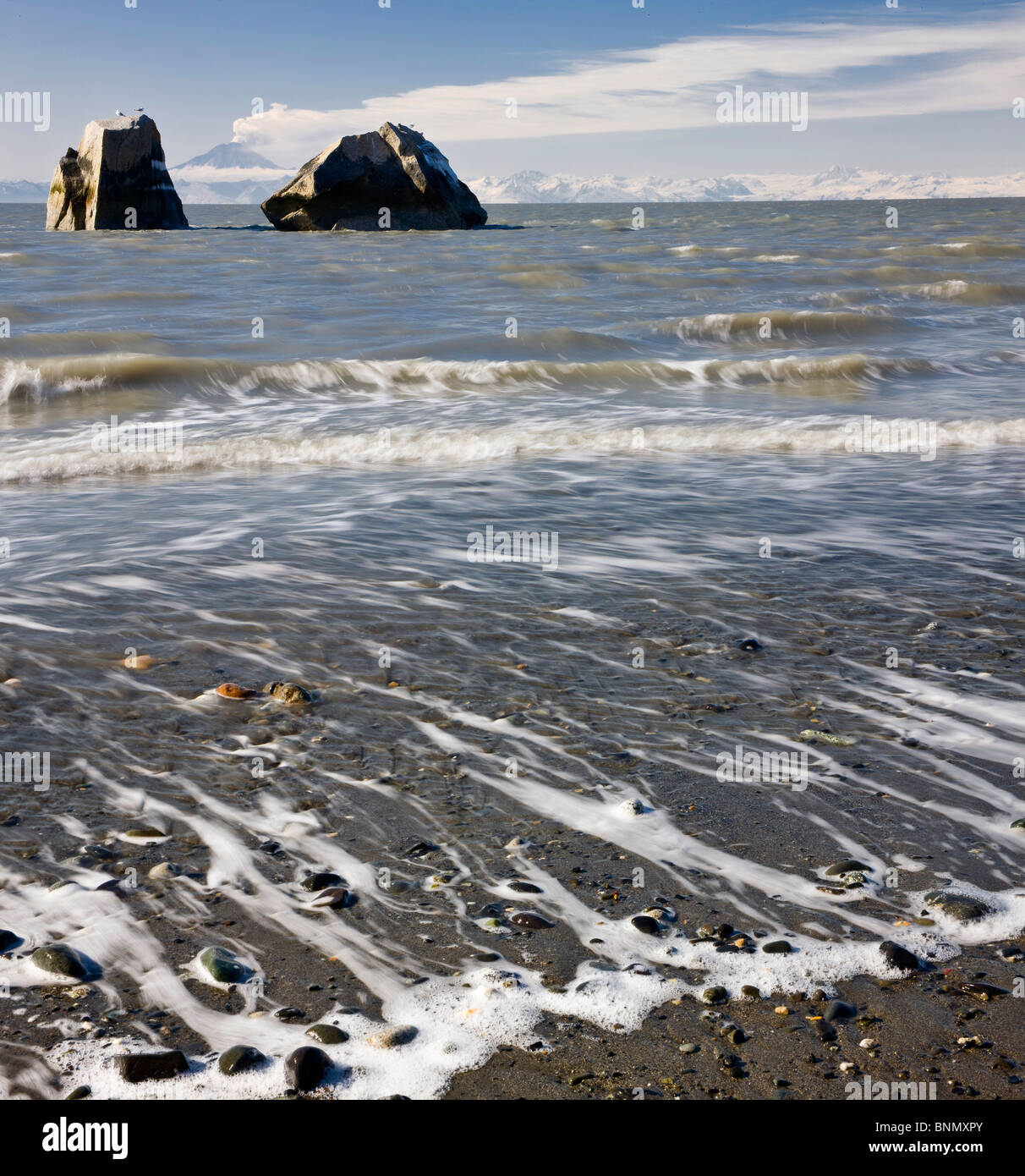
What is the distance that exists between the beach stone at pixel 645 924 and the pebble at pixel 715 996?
24 cm

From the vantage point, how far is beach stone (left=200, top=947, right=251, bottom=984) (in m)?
2.25

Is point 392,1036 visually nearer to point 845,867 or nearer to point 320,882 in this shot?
point 320,882

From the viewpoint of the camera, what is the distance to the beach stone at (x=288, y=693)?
3.66 m

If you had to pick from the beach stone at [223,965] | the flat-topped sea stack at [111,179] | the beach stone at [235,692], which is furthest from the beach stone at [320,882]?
the flat-topped sea stack at [111,179]

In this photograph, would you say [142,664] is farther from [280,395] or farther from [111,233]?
[111,233]

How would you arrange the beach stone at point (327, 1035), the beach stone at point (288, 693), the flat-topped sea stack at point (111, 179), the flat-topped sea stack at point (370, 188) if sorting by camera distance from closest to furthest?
the beach stone at point (327, 1035) → the beach stone at point (288, 693) → the flat-topped sea stack at point (111, 179) → the flat-topped sea stack at point (370, 188)

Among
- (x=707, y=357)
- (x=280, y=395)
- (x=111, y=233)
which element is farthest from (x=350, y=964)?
(x=111, y=233)

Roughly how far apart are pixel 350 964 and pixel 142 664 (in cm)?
209

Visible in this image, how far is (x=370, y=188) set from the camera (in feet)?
154

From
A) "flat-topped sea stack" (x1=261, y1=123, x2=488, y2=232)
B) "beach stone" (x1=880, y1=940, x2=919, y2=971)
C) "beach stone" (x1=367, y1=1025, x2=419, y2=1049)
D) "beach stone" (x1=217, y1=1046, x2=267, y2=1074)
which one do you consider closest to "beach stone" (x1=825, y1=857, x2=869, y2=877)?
"beach stone" (x1=880, y1=940, x2=919, y2=971)

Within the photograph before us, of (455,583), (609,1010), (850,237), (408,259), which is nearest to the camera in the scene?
(609,1010)

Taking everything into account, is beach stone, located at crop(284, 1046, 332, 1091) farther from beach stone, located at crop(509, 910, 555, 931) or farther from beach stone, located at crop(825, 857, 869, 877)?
beach stone, located at crop(825, 857, 869, 877)

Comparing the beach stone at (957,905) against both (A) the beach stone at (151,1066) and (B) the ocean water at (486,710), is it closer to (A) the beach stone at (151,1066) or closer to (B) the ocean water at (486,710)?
(B) the ocean water at (486,710)

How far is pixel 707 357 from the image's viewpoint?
41.5 ft
